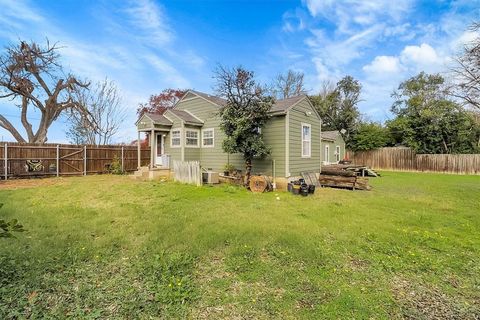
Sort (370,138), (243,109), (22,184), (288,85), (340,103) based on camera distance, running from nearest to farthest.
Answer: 1. (243,109)
2. (22,184)
3. (370,138)
4. (340,103)
5. (288,85)

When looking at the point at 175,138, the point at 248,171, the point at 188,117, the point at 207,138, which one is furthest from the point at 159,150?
the point at 248,171

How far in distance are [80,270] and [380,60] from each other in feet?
58.6

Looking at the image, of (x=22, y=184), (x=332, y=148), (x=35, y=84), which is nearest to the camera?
(x=22, y=184)

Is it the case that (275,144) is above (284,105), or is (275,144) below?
below

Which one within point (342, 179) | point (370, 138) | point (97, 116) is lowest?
point (342, 179)

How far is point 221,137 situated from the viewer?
12422 millimetres

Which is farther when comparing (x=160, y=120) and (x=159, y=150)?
(x=159, y=150)

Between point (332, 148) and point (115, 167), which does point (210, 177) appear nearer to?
point (115, 167)

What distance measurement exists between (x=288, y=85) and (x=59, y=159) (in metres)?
23.3

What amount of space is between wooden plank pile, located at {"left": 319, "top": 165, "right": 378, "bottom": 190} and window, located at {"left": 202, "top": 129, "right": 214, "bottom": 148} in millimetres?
5774

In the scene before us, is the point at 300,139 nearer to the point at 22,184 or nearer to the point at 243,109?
the point at 243,109

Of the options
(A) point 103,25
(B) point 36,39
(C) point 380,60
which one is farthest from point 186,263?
(B) point 36,39

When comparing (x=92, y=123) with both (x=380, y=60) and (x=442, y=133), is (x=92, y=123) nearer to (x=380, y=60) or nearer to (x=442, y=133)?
(x=380, y=60)

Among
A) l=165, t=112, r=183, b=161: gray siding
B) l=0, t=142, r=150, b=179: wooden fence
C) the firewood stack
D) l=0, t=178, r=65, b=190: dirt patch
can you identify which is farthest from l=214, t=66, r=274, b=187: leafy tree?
l=0, t=142, r=150, b=179: wooden fence
